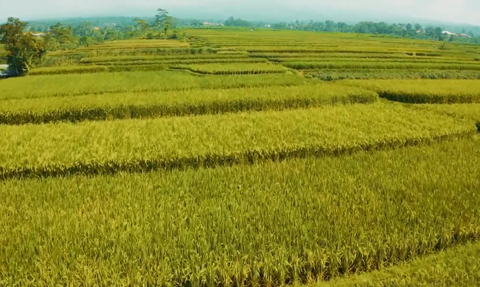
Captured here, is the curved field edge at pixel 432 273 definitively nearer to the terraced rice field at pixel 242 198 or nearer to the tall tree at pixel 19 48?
the terraced rice field at pixel 242 198

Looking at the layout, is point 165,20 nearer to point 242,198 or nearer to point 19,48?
point 19,48

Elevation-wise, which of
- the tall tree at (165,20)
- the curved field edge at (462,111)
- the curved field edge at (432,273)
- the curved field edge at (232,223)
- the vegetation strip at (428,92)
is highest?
the tall tree at (165,20)

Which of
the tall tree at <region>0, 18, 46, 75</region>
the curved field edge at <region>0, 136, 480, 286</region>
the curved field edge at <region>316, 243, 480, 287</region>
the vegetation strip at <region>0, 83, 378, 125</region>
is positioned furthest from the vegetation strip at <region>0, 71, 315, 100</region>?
the curved field edge at <region>316, 243, 480, 287</region>

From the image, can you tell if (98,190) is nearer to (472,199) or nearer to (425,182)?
(425,182)

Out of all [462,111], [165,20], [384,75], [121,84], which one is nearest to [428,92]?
[462,111]

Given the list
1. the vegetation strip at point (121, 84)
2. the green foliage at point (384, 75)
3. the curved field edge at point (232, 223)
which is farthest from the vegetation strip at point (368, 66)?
the curved field edge at point (232, 223)

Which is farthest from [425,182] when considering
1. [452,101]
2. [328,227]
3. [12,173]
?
[452,101]
